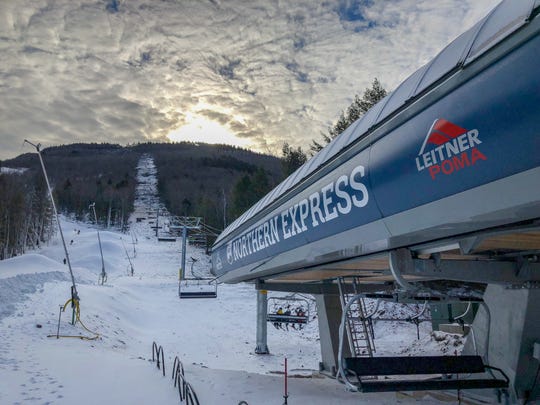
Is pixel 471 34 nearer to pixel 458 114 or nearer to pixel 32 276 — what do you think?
pixel 458 114

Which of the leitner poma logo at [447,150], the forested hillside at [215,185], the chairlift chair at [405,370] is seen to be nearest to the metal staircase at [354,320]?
the chairlift chair at [405,370]

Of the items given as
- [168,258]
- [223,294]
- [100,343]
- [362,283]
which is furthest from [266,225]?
[168,258]

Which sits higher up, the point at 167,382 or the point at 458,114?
the point at 458,114

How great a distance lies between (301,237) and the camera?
210 inches

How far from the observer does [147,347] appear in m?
17.8

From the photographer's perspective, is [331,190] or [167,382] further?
[167,382]

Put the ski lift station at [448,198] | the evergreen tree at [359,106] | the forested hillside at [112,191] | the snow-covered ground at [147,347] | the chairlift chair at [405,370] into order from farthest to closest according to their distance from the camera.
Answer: the forested hillside at [112,191]
the evergreen tree at [359,106]
the snow-covered ground at [147,347]
the chairlift chair at [405,370]
the ski lift station at [448,198]

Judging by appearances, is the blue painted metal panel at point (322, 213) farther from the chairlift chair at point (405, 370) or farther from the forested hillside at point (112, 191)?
the forested hillside at point (112, 191)

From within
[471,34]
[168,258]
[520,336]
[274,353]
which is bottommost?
[274,353]

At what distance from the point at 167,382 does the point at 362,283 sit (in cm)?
543

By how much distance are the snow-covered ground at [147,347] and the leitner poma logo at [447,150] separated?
20.8ft

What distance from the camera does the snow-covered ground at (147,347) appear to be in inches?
350

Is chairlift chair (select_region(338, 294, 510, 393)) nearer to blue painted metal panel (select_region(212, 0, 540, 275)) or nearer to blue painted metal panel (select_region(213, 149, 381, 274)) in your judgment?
blue painted metal panel (select_region(213, 149, 381, 274))

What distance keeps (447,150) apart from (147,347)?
1763 cm
